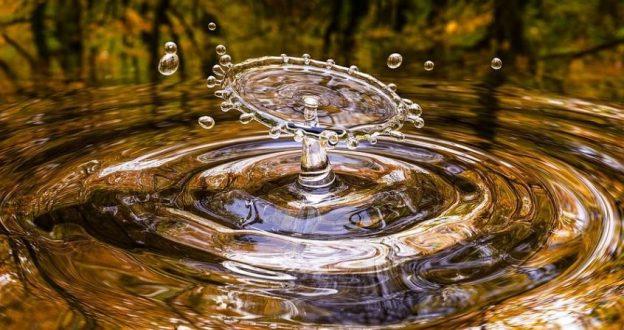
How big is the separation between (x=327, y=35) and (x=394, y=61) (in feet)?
0.78

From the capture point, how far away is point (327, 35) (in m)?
1.88

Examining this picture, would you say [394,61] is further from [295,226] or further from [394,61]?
[295,226]

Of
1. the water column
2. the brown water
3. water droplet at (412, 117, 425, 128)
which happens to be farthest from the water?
the water column

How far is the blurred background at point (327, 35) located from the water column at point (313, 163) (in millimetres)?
559

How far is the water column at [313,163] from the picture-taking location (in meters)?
1.09

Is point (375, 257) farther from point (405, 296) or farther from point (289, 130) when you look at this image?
point (289, 130)

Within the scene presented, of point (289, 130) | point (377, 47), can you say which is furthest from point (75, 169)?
point (377, 47)

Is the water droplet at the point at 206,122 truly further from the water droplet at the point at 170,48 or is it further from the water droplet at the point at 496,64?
the water droplet at the point at 496,64

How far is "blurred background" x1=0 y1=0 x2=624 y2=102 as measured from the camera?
5.61 feet

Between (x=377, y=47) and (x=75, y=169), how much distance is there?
816mm

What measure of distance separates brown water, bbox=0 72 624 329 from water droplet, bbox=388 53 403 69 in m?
0.25

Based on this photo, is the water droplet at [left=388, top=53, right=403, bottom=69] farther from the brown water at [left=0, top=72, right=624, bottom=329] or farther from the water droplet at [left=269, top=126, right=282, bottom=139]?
the water droplet at [left=269, top=126, right=282, bottom=139]

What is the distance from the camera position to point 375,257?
2.98ft

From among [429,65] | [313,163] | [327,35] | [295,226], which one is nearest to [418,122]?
[313,163]
